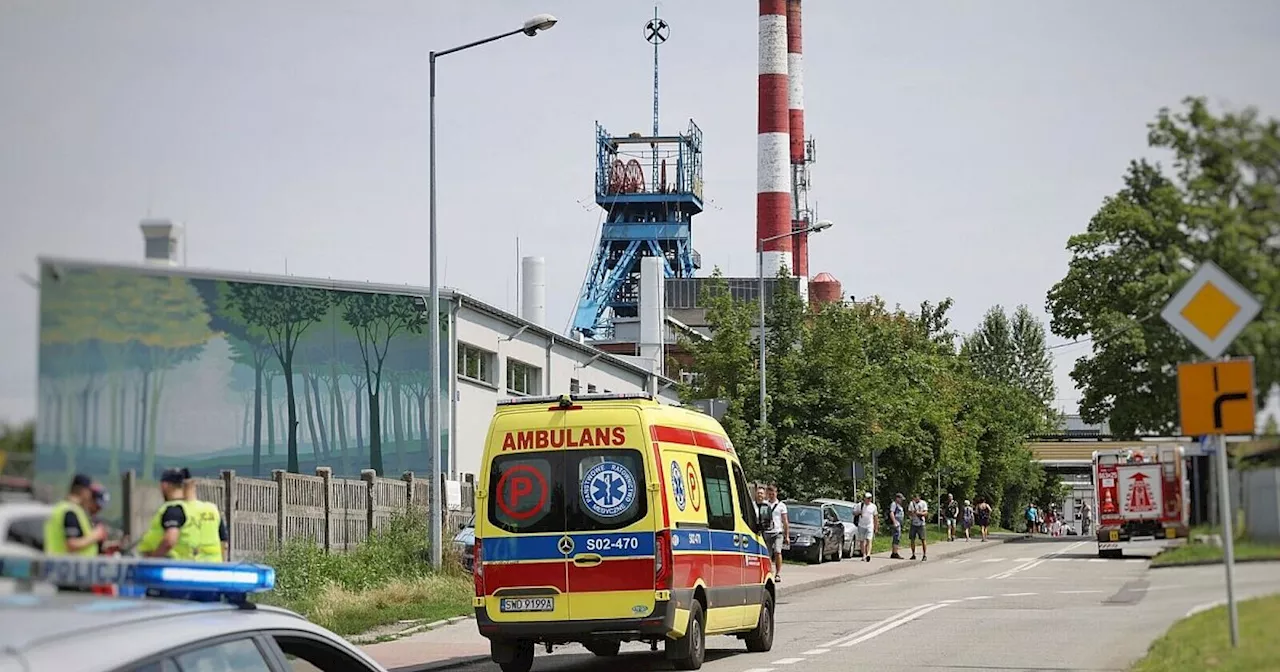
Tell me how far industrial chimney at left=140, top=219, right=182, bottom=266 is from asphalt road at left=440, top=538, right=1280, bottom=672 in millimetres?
4742

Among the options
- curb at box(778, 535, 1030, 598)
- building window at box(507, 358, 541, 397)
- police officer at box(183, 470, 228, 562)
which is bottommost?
curb at box(778, 535, 1030, 598)

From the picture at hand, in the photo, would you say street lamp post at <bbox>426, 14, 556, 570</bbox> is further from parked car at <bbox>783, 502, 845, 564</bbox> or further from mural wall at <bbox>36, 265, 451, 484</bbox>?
mural wall at <bbox>36, 265, 451, 484</bbox>

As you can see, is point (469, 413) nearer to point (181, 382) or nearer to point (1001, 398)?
point (1001, 398)

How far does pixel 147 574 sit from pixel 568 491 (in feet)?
38.9

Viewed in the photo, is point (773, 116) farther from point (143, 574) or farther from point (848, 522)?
point (143, 574)

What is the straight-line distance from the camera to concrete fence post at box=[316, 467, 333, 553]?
26.1 metres

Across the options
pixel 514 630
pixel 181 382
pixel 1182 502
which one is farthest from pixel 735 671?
pixel 181 382

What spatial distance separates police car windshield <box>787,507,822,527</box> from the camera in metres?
42.4

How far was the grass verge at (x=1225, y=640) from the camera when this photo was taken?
6.81 m

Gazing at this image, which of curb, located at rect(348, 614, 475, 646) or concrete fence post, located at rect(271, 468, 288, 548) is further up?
concrete fence post, located at rect(271, 468, 288, 548)

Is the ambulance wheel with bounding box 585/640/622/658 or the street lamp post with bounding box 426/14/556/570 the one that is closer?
the ambulance wheel with bounding box 585/640/622/658

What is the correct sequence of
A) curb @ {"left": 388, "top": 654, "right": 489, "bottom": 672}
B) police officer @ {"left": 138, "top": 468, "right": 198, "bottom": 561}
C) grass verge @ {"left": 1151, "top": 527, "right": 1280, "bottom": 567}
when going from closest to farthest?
police officer @ {"left": 138, "top": 468, "right": 198, "bottom": 561}, grass verge @ {"left": 1151, "top": 527, "right": 1280, "bottom": 567}, curb @ {"left": 388, "top": 654, "right": 489, "bottom": 672}

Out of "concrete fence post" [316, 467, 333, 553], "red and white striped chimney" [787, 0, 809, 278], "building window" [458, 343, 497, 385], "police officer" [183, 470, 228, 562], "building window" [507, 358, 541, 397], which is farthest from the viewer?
"red and white striped chimney" [787, 0, 809, 278]

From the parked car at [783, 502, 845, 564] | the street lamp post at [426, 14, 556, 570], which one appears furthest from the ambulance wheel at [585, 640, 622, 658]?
the parked car at [783, 502, 845, 564]
